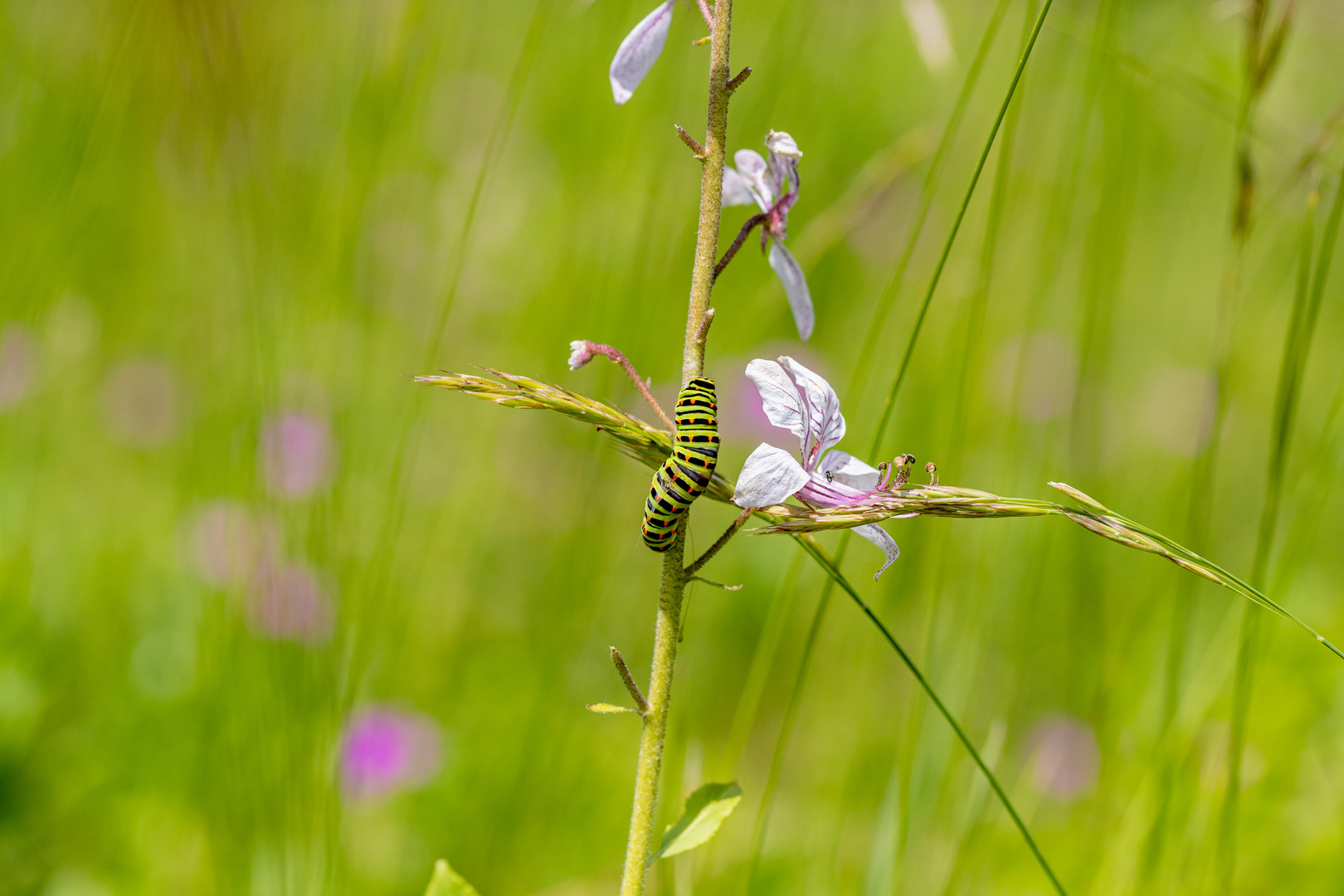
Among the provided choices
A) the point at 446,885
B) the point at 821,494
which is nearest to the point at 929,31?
the point at 821,494

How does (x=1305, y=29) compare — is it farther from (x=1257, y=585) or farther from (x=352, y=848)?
(x=352, y=848)

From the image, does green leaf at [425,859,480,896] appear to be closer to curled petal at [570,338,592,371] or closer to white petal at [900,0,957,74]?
curled petal at [570,338,592,371]

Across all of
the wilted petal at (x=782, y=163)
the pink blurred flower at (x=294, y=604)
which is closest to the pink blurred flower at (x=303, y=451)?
the pink blurred flower at (x=294, y=604)

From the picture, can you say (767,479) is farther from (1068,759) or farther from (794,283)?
(1068,759)

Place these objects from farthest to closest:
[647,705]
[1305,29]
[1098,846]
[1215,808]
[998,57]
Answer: [1305,29] → [998,57] → [1098,846] → [1215,808] → [647,705]

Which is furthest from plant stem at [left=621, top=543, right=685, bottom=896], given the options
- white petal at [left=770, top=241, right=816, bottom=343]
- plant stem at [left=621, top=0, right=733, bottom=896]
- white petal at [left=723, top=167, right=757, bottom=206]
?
white petal at [left=723, top=167, right=757, bottom=206]

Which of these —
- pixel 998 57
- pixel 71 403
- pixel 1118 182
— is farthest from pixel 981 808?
pixel 998 57
